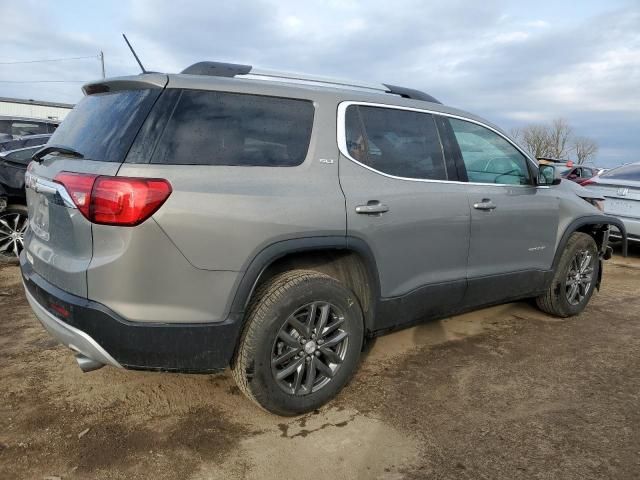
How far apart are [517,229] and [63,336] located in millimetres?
3197

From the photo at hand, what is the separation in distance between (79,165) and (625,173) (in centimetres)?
812

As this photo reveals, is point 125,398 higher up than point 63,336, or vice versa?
point 63,336

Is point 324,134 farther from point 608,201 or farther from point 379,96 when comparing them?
point 608,201

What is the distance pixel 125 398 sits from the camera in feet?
10.2

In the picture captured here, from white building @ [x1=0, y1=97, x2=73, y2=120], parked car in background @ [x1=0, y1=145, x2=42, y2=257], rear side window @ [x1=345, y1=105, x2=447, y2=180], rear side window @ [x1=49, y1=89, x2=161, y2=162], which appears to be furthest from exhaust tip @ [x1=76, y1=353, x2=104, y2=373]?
white building @ [x1=0, y1=97, x2=73, y2=120]

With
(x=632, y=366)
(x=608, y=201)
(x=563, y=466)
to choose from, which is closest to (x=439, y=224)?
(x=563, y=466)

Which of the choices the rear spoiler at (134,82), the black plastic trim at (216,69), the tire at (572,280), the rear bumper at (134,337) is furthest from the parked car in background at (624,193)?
the rear spoiler at (134,82)

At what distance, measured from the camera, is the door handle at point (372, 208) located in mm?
2984

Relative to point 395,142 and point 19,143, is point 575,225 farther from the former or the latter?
point 19,143

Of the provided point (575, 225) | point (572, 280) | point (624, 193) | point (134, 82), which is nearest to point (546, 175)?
point (575, 225)

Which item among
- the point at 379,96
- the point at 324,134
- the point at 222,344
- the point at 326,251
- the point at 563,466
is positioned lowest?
the point at 563,466

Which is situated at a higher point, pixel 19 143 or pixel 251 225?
pixel 19 143

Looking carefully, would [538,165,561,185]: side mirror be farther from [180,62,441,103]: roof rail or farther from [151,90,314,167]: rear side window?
[151,90,314,167]: rear side window

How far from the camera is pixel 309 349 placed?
2.90 metres
